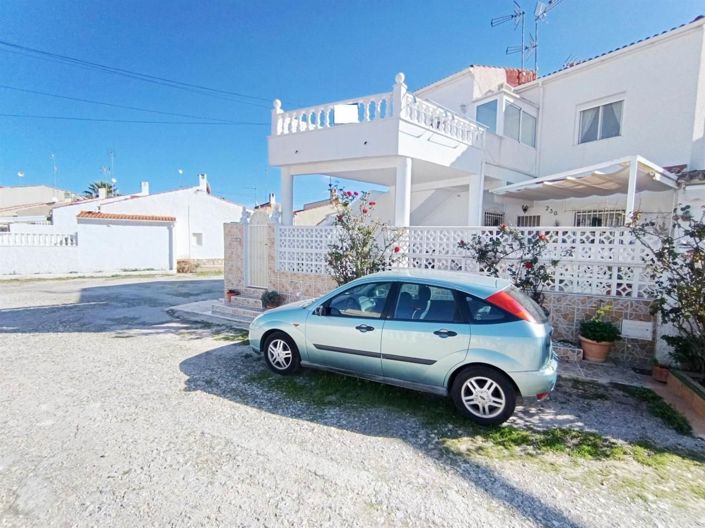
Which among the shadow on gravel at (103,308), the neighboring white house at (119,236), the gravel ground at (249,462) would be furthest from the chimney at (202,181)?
the gravel ground at (249,462)

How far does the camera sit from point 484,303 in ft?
12.7

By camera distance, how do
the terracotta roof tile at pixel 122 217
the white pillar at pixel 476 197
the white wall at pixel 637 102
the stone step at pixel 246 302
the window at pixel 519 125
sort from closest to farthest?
1. the white wall at pixel 637 102
2. the stone step at pixel 246 302
3. the white pillar at pixel 476 197
4. the window at pixel 519 125
5. the terracotta roof tile at pixel 122 217

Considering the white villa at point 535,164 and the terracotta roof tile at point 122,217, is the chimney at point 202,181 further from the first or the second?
the white villa at point 535,164

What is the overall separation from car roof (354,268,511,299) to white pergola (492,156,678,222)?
360cm

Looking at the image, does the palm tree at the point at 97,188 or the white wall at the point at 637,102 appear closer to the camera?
the white wall at the point at 637,102

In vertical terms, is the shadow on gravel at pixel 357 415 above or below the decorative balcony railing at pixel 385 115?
below

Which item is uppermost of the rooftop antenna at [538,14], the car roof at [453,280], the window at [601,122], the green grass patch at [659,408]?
the rooftop antenna at [538,14]

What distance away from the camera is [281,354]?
5133 mm

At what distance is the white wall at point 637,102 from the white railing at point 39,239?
23.1 meters

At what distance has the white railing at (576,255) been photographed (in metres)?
5.94

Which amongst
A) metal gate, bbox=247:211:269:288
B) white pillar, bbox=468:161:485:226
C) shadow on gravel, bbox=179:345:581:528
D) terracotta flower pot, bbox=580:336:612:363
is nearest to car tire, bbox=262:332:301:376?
shadow on gravel, bbox=179:345:581:528

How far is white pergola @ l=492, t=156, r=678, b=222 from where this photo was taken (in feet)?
21.5

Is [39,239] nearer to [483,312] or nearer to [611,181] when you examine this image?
[483,312]

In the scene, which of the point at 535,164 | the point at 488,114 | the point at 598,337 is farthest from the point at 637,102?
the point at 598,337
